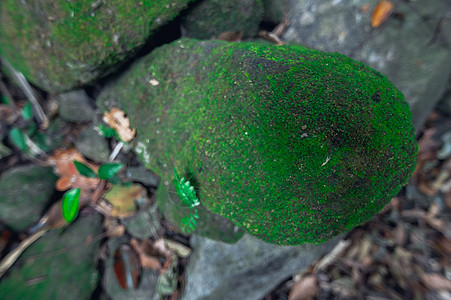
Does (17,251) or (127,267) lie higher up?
(17,251)

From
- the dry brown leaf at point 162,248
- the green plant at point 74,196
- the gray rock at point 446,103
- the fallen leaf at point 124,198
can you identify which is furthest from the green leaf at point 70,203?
the gray rock at point 446,103

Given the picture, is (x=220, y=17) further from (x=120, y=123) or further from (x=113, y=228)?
(x=113, y=228)

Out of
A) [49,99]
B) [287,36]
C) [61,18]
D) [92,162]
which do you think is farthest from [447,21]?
[49,99]

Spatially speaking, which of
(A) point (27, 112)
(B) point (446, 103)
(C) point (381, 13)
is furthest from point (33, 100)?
(B) point (446, 103)

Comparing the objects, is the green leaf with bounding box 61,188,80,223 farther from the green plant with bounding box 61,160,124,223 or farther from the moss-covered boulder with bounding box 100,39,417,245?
the moss-covered boulder with bounding box 100,39,417,245

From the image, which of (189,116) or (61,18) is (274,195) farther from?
(61,18)

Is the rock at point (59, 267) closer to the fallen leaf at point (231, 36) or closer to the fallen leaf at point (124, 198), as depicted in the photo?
the fallen leaf at point (124, 198)
